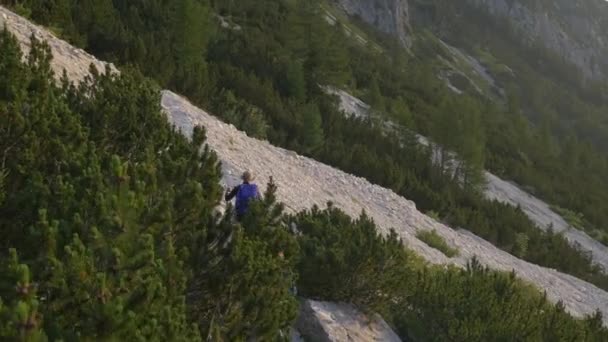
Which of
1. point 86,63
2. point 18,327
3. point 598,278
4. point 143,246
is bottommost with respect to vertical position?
point 598,278

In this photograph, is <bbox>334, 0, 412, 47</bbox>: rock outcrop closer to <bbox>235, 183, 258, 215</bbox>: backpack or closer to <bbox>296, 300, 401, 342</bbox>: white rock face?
<bbox>235, 183, 258, 215</bbox>: backpack

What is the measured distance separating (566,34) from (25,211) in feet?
429

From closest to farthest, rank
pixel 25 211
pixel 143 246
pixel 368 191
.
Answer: pixel 143 246 → pixel 25 211 → pixel 368 191

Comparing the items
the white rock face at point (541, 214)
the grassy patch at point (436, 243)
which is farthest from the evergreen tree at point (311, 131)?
the white rock face at point (541, 214)

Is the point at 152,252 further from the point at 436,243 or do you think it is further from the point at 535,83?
the point at 535,83

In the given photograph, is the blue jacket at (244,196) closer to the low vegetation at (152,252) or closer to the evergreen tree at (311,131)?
the low vegetation at (152,252)

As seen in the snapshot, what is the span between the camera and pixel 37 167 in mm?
5340

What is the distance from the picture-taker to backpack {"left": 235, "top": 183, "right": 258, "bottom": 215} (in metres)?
7.94

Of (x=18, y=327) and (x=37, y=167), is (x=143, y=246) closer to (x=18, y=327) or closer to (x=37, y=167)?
(x=18, y=327)

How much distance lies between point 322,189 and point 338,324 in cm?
638

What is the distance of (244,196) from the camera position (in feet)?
26.2

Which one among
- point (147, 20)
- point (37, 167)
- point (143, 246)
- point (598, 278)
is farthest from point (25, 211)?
point (598, 278)

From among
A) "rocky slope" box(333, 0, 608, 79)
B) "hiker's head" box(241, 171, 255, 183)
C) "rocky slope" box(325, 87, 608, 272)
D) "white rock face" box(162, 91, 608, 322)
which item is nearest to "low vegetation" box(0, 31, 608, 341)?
"hiker's head" box(241, 171, 255, 183)

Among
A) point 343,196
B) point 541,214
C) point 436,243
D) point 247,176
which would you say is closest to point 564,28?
point 541,214
